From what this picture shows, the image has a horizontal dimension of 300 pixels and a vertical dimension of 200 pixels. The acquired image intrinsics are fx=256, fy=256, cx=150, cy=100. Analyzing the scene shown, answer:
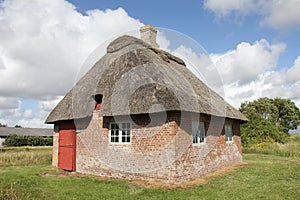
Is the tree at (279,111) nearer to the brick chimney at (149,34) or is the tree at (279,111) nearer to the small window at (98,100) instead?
the brick chimney at (149,34)

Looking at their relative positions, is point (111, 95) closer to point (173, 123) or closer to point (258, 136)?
point (173, 123)

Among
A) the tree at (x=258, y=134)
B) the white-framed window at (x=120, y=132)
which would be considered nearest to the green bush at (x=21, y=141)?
the tree at (x=258, y=134)

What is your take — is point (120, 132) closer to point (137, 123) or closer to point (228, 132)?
point (137, 123)

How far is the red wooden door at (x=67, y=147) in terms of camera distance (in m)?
12.5

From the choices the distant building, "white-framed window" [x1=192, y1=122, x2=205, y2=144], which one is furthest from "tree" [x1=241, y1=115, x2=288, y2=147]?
the distant building

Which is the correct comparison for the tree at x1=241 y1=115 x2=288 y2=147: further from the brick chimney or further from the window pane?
the brick chimney

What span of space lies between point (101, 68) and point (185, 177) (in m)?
6.69

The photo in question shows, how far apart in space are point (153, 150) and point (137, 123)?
125 cm

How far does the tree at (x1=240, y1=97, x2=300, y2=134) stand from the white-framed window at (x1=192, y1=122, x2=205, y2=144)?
43030mm

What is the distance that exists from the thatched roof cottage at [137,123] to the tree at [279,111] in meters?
41.6

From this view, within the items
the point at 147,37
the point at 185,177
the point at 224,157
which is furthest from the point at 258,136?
the point at 185,177

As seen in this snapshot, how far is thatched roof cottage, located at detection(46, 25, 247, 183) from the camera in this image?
9344mm

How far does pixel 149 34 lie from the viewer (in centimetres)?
1606

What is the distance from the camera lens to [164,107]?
9008 millimetres
